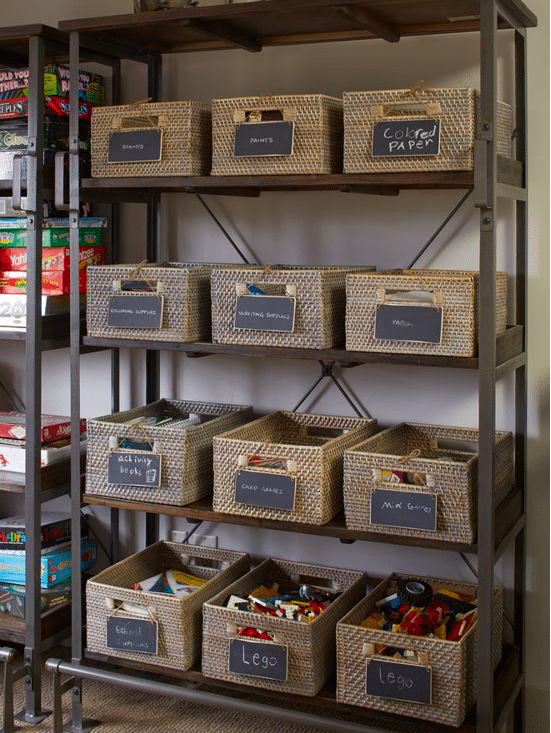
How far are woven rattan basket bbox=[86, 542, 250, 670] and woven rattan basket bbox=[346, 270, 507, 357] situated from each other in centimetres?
84

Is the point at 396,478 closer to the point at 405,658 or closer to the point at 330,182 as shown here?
the point at 405,658

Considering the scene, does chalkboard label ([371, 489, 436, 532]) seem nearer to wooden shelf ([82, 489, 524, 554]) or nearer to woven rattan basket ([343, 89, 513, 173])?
wooden shelf ([82, 489, 524, 554])

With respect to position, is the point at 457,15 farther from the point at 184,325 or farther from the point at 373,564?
the point at 373,564

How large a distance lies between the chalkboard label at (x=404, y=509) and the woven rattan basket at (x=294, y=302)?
412 mm

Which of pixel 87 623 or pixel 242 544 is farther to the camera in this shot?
pixel 242 544

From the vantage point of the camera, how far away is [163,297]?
281 cm

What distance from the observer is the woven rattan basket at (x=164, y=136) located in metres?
2.77

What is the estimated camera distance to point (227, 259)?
3273 mm

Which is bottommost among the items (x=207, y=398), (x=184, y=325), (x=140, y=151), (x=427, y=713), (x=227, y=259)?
(x=427, y=713)

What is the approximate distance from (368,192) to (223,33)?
587mm

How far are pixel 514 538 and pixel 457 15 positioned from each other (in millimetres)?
1440

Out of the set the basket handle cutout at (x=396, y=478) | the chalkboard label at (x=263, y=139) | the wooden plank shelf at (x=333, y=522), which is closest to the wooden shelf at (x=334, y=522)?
the wooden plank shelf at (x=333, y=522)

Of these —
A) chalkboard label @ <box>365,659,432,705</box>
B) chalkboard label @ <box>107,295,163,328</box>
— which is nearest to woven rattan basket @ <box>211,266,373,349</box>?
chalkboard label @ <box>107,295,163,328</box>

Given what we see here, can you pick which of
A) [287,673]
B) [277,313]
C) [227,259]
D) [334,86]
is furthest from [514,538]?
[334,86]
